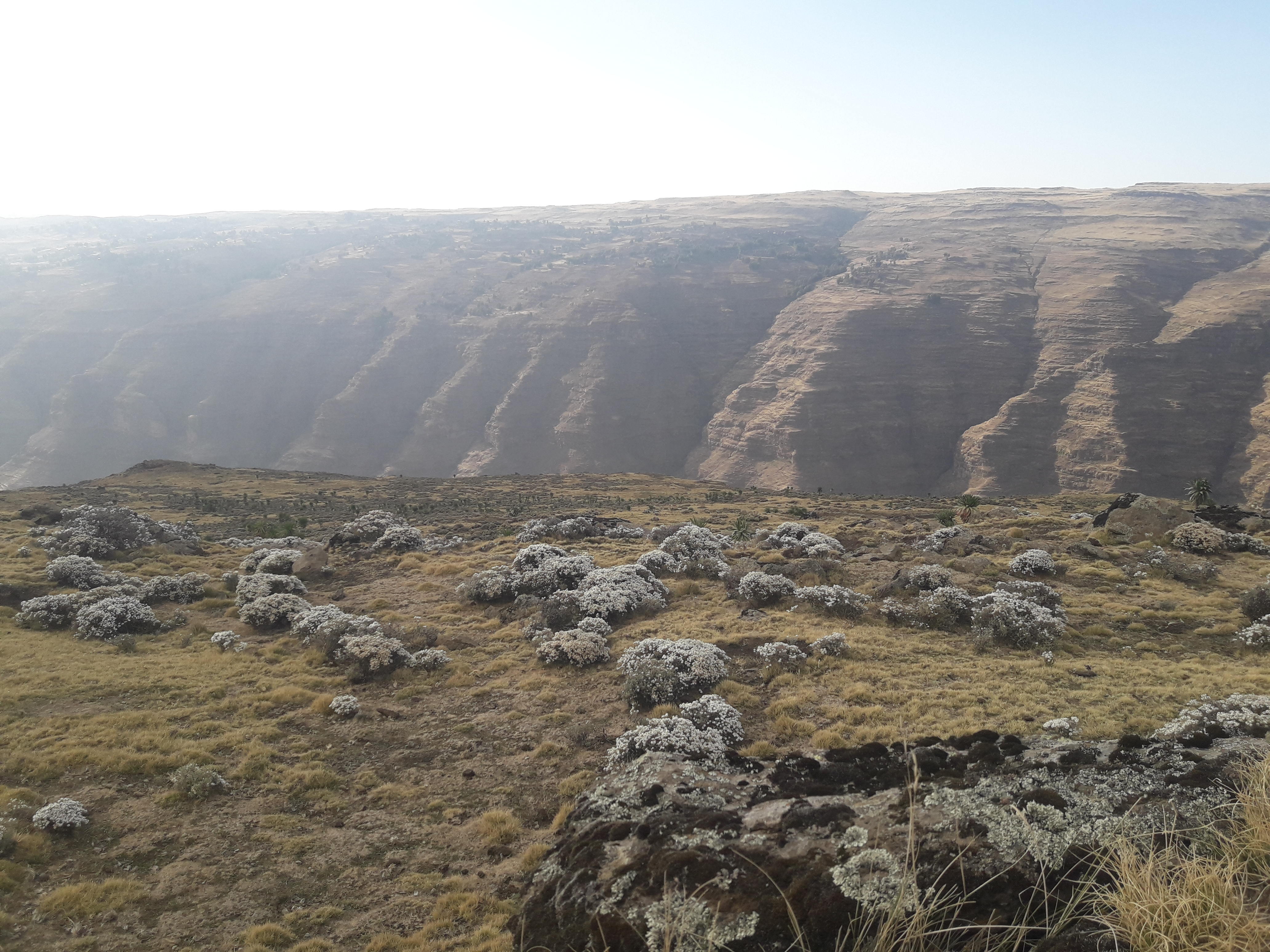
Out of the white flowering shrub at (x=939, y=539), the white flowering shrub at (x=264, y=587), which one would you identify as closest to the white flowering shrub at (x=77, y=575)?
the white flowering shrub at (x=264, y=587)

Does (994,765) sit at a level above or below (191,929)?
above

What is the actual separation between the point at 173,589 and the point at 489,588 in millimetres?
10616

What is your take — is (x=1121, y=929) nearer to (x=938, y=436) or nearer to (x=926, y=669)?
(x=926, y=669)

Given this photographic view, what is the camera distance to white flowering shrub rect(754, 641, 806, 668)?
14.4m

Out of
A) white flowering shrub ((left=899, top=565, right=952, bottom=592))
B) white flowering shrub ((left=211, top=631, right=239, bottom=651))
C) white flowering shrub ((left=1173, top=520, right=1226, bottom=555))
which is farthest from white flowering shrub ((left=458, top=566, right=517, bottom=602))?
white flowering shrub ((left=1173, top=520, right=1226, bottom=555))

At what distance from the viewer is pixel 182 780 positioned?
10.2 meters

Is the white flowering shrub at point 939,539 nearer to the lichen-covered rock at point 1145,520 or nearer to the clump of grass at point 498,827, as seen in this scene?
the lichen-covered rock at point 1145,520

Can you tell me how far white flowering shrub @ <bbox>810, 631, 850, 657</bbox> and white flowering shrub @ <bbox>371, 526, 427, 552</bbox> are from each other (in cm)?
1921

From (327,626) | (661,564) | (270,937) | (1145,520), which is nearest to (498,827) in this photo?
(270,937)

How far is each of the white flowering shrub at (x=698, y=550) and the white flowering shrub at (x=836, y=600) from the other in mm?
4187

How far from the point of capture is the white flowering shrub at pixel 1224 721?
23.0ft

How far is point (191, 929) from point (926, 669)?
522 inches

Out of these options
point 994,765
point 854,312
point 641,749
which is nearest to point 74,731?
point 641,749

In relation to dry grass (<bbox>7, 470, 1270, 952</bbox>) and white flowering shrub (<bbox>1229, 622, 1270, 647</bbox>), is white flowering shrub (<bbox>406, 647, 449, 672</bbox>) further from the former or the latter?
white flowering shrub (<bbox>1229, 622, 1270, 647</bbox>)
